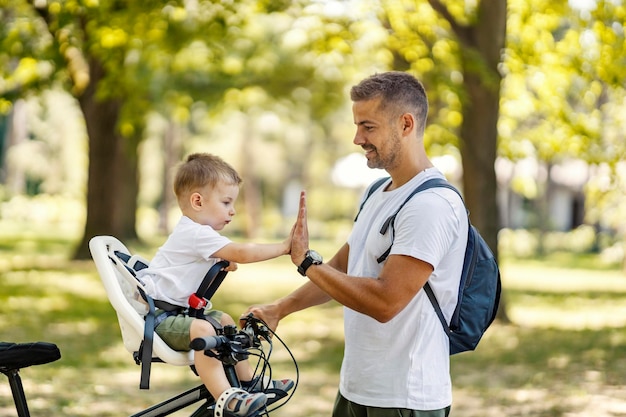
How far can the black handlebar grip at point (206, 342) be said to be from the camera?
128 inches

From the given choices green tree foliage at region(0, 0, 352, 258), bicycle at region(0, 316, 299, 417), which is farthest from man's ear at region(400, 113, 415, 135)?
green tree foliage at region(0, 0, 352, 258)

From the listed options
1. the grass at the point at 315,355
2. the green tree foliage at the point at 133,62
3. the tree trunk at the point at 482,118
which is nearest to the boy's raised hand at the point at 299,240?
the grass at the point at 315,355

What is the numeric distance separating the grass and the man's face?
16.1 feet

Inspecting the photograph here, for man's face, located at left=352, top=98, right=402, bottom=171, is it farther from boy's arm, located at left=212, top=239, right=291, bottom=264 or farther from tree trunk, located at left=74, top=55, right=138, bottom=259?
tree trunk, located at left=74, top=55, right=138, bottom=259

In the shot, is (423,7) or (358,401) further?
(423,7)

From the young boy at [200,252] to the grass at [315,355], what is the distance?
14.9ft

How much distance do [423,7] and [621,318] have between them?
573cm

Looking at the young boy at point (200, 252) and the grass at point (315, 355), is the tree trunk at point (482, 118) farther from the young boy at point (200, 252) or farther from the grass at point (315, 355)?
the young boy at point (200, 252)

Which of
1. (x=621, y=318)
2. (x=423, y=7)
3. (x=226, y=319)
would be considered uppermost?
(x=423, y=7)

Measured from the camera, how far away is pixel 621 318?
1553 centimetres

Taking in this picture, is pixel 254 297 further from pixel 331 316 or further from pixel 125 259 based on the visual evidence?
pixel 125 259

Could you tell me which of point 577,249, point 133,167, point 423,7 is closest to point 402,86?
point 423,7

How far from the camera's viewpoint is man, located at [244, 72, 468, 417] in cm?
335

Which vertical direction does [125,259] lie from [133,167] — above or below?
below
